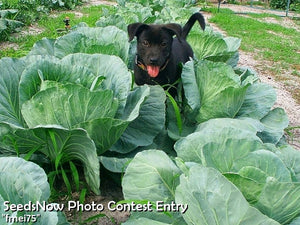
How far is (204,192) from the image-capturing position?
1.11 m

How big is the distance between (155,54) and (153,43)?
15cm

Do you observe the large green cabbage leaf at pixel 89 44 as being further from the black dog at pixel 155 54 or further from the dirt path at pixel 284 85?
the dirt path at pixel 284 85

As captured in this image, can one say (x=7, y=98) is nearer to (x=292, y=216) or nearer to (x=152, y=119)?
(x=152, y=119)

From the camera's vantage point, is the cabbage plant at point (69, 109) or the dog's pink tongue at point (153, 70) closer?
the cabbage plant at point (69, 109)

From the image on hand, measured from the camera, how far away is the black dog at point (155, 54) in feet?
9.45

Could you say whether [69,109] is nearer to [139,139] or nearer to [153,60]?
[139,139]

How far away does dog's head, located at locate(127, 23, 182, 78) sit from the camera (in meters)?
2.87

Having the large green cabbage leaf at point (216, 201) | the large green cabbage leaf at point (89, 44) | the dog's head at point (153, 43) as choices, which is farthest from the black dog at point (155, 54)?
the large green cabbage leaf at point (216, 201)

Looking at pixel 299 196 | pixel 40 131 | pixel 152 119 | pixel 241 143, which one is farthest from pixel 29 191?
pixel 152 119

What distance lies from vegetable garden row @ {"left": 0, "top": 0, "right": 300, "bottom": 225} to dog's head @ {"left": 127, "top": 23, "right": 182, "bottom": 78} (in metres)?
0.32

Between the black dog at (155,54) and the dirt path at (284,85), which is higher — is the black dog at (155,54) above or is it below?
above

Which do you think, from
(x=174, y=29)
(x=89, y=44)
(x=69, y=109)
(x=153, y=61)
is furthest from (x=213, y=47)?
(x=69, y=109)

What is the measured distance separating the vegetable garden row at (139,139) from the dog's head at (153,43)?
32 cm

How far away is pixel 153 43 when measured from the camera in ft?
9.75
